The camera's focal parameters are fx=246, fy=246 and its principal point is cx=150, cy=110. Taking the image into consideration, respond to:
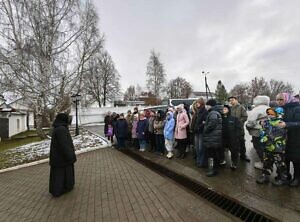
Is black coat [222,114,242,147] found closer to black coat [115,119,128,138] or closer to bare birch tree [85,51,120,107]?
black coat [115,119,128,138]

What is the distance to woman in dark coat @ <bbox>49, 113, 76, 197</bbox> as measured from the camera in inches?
229

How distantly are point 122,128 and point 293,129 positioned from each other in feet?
25.5

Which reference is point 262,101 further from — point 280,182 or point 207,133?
point 280,182

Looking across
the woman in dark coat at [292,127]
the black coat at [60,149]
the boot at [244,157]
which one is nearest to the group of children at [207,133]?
the woman in dark coat at [292,127]

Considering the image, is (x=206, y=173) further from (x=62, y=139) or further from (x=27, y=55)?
(x=27, y=55)

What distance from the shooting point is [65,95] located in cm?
A: 1759

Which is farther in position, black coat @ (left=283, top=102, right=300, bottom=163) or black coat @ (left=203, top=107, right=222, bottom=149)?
black coat @ (left=203, top=107, right=222, bottom=149)

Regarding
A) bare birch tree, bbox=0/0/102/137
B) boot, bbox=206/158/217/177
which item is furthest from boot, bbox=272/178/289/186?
bare birch tree, bbox=0/0/102/137

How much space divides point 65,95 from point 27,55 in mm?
3572

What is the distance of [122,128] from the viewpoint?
11.2 meters

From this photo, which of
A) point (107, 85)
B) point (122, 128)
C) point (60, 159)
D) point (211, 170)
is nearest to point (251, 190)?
point (211, 170)

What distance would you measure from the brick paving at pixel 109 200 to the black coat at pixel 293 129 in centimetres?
178

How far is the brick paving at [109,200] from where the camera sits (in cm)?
417

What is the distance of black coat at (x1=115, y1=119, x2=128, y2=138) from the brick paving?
3.61m
